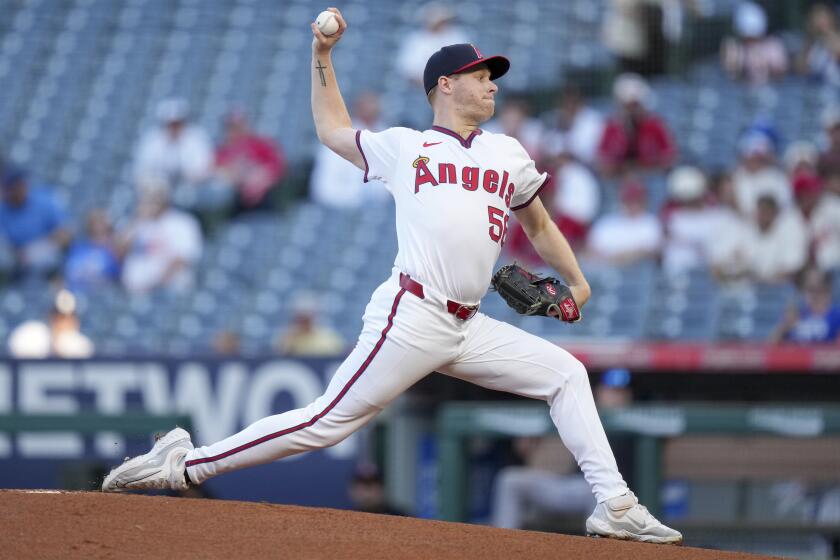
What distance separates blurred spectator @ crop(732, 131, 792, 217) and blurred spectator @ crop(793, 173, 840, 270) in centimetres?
15

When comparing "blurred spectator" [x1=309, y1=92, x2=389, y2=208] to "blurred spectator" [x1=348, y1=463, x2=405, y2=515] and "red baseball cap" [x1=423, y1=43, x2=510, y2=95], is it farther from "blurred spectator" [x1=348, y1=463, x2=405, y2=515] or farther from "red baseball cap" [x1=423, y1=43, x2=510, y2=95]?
"red baseball cap" [x1=423, y1=43, x2=510, y2=95]

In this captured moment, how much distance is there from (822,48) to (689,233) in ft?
8.39

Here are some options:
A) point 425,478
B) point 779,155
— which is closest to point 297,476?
A: point 425,478

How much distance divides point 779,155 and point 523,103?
211 cm

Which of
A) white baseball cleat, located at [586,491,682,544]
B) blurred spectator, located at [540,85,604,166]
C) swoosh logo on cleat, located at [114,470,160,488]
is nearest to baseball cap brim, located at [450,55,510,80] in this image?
white baseball cleat, located at [586,491,682,544]

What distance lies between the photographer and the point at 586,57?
457 inches

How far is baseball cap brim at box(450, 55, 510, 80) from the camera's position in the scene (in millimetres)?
4504

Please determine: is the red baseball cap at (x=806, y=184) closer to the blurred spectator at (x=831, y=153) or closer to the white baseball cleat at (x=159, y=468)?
the blurred spectator at (x=831, y=153)

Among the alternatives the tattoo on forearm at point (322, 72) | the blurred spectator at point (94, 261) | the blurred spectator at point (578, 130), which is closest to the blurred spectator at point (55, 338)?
the blurred spectator at point (94, 261)

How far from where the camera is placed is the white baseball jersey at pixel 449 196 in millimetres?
4336

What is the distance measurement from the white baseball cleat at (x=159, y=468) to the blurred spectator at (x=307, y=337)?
4.02 metres

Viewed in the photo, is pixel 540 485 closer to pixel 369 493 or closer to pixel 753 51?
pixel 369 493

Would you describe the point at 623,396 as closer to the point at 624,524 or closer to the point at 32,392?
the point at 624,524

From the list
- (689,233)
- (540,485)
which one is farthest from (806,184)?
(540,485)
